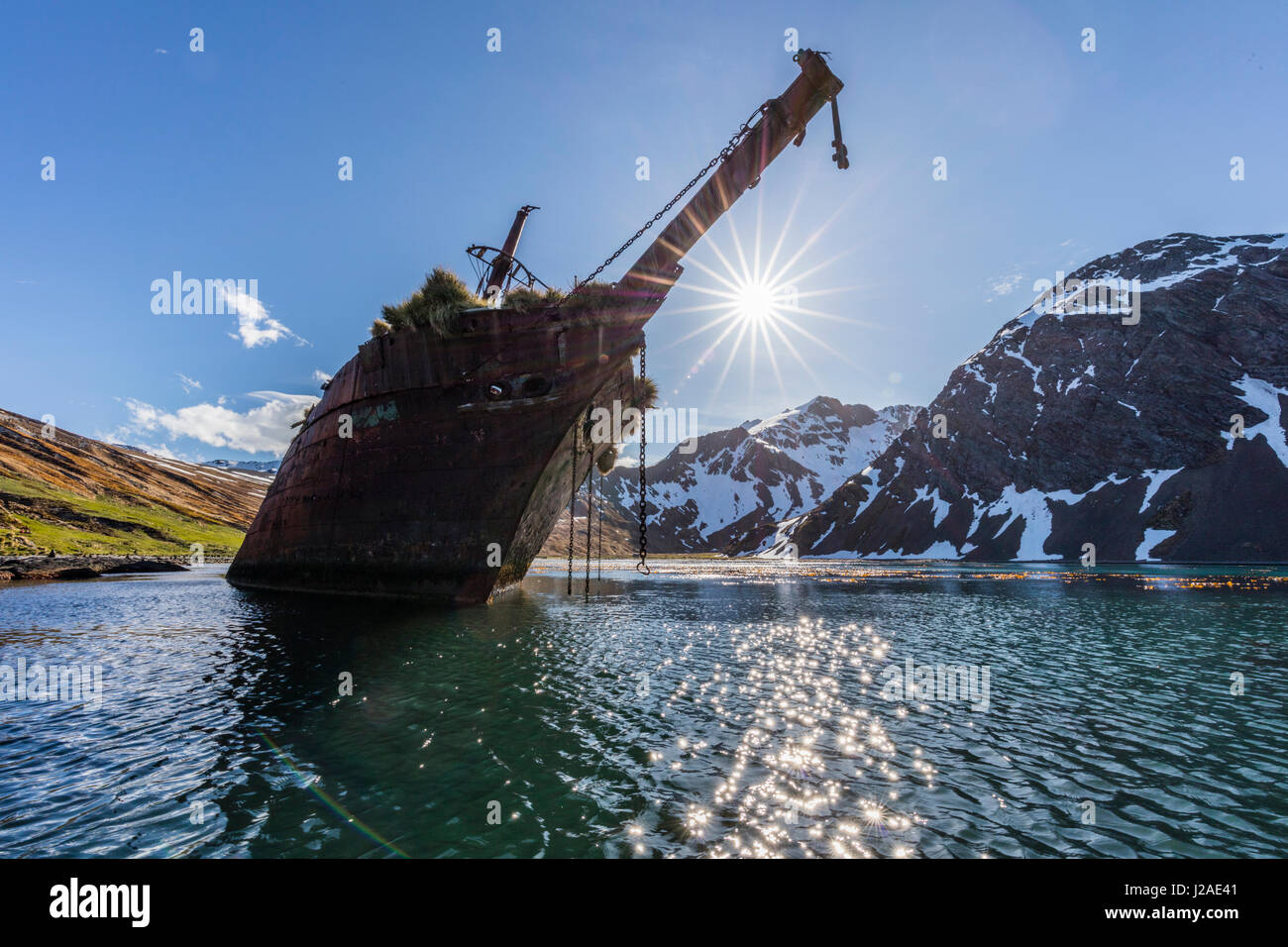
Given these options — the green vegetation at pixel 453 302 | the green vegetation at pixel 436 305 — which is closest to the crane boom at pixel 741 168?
the green vegetation at pixel 453 302

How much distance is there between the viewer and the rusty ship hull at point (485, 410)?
1856cm

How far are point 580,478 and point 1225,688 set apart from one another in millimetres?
20120

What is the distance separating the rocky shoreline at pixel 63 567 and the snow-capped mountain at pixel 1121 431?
127 meters

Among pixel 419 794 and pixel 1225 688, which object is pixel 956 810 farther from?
pixel 1225 688

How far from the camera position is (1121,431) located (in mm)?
111125

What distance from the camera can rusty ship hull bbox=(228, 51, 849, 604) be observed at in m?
18.6

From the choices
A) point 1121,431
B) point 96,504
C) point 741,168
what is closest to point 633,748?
point 741,168

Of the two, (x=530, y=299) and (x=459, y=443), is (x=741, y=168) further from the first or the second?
(x=459, y=443)

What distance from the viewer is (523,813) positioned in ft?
16.6

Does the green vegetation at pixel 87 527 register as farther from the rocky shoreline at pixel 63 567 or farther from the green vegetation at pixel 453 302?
the green vegetation at pixel 453 302

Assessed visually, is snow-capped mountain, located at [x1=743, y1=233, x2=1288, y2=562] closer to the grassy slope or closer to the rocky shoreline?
the rocky shoreline

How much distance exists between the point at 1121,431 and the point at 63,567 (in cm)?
15608
